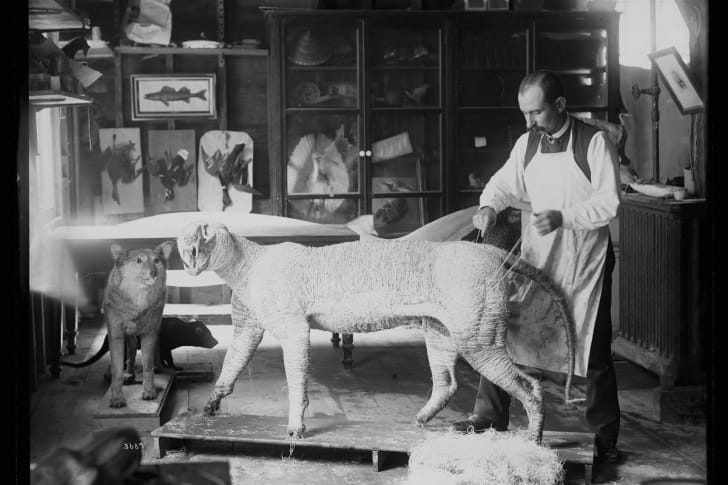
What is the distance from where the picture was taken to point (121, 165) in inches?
232

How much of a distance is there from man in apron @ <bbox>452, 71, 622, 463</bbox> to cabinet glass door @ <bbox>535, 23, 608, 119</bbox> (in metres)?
2.59

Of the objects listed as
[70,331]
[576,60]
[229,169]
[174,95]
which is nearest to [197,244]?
[70,331]

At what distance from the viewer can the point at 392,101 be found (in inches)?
273

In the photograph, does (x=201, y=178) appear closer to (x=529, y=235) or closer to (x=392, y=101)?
(x=392, y=101)

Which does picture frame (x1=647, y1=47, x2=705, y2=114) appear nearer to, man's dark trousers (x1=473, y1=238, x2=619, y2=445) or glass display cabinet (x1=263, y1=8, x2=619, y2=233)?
man's dark trousers (x1=473, y1=238, x2=619, y2=445)

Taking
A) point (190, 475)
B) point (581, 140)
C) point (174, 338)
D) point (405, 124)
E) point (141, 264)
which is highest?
point (405, 124)

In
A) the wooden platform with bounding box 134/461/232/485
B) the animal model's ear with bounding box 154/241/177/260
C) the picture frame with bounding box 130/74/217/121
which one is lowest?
the wooden platform with bounding box 134/461/232/485

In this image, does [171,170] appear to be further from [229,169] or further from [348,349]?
[348,349]

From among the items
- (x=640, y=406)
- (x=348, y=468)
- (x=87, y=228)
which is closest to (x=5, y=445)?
(x=348, y=468)

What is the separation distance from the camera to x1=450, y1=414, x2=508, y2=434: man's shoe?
432 centimetres

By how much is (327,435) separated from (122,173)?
8.01 feet

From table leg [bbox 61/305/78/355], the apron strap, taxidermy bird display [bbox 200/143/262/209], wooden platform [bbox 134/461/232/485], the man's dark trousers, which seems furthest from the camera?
taxidermy bird display [bbox 200/143/262/209]

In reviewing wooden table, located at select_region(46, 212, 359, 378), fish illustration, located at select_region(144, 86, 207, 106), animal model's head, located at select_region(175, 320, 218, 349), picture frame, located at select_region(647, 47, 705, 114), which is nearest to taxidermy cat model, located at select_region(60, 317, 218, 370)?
animal model's head, located at select_region(175, 320, 218, 349)

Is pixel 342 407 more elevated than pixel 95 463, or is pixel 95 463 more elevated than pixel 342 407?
pixel 95 463
